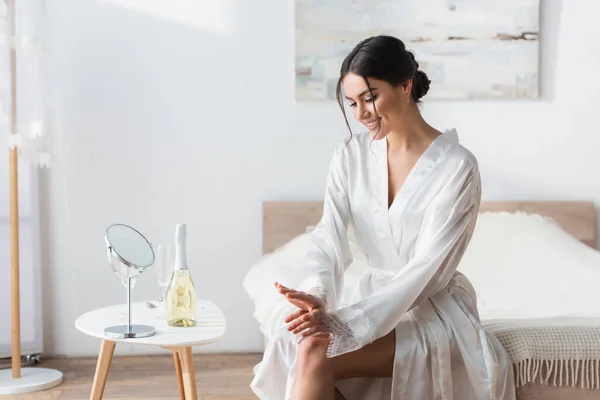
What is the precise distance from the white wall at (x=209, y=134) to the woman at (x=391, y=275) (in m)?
1.49

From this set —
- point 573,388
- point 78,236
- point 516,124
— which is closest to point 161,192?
point 78,236

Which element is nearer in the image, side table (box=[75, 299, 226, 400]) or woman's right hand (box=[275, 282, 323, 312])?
woman's right hand (box=[275, 282, 323, 312])

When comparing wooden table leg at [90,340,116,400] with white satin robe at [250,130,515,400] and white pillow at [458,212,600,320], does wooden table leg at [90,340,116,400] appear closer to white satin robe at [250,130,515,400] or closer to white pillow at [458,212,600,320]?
white satin robe at [250,130,515,400]

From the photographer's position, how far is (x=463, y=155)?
1.98 meters

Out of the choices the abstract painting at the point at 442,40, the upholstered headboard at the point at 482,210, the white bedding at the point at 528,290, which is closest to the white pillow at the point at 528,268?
the white bedding at the point at 528,290

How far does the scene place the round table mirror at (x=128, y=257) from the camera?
7.24 feet

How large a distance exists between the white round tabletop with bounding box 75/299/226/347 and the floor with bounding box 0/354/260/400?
0.61 metres

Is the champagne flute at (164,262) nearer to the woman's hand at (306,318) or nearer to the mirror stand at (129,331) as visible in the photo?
the mirror stand at (129,331)

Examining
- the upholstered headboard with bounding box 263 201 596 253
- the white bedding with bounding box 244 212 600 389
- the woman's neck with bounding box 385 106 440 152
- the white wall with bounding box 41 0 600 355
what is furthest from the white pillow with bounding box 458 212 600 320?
the woman's neck with bounding box 385 106 440 152

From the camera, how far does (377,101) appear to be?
1946 millimetres

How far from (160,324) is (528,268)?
1.51m

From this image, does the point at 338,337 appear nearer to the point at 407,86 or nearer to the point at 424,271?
the point at 424,271

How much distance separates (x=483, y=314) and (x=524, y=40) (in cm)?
158

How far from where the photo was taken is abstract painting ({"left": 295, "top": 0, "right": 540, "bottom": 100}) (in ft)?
11.7
